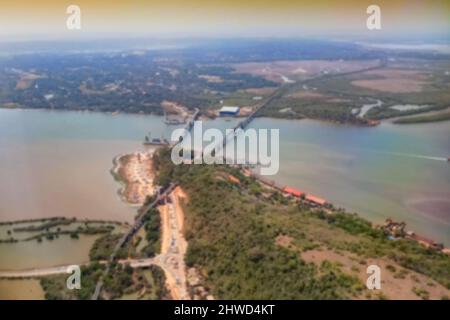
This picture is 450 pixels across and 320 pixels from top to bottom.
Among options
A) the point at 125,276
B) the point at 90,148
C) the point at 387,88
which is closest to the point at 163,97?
the point at 90,148

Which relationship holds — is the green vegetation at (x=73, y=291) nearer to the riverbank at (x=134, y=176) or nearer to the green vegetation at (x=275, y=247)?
the green vegetation at (x=275, y=247)

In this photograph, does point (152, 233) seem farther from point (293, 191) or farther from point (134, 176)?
point (134, 176)

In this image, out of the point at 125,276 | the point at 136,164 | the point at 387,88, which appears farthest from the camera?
the point at 387,88

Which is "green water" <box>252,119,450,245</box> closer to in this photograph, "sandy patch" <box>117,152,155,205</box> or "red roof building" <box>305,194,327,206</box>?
"red roof building" <box>305,194,327,206</box>

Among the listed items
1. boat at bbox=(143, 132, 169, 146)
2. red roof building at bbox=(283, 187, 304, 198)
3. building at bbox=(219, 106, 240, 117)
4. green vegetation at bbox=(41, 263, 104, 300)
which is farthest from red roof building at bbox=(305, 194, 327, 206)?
building at bbox=(219, 106, 240, 117)

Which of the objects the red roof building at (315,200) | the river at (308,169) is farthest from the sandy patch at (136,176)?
the red roof building at (315,200)
